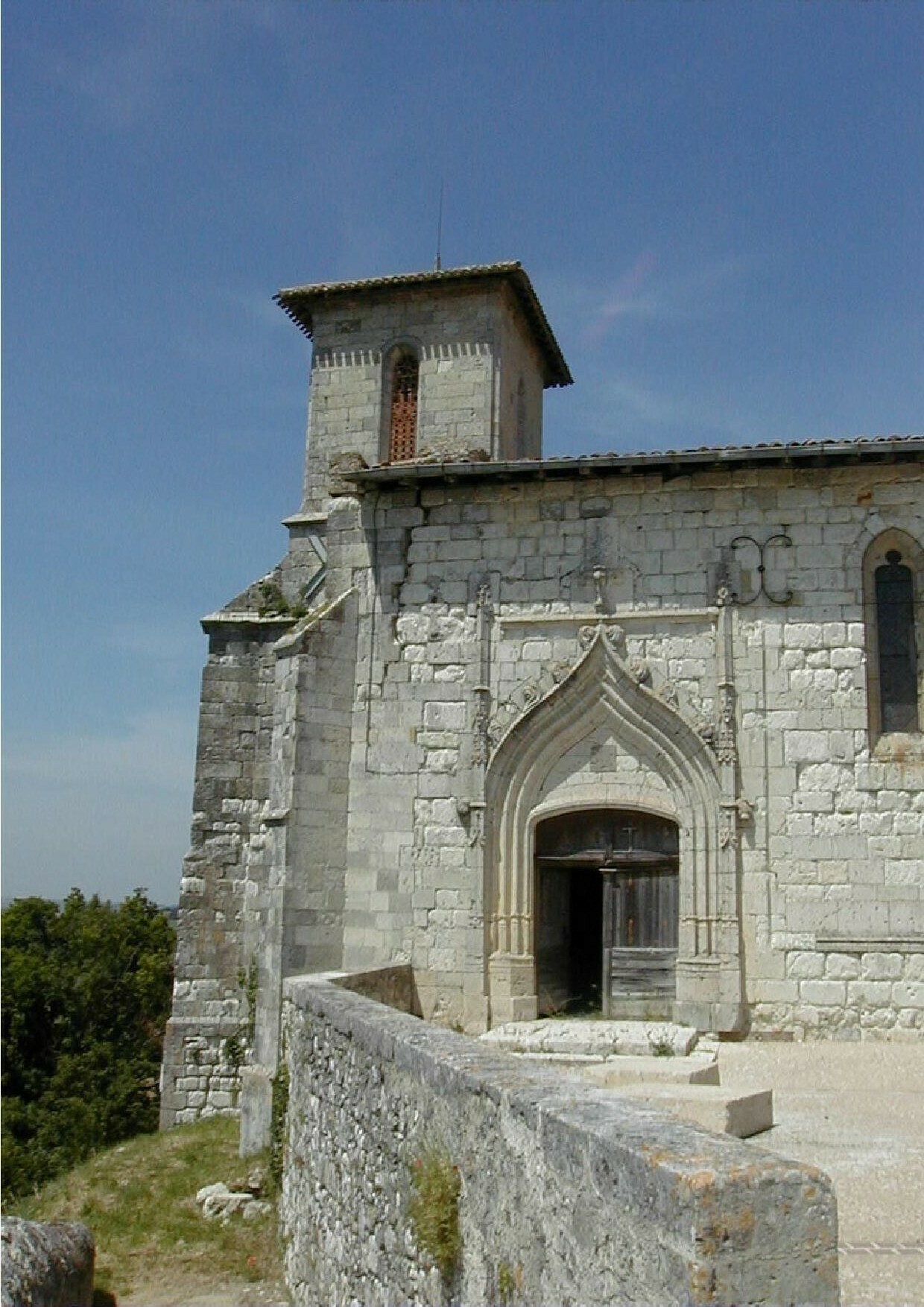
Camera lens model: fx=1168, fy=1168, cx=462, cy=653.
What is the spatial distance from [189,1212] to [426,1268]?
4986 mm

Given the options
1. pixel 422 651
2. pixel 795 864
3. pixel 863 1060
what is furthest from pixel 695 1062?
pixel 422 651

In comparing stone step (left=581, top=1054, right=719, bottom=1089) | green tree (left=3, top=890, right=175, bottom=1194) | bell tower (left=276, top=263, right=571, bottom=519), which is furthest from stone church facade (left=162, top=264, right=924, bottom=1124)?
green tree (left=3, top=890, right=175, bottom=1194)

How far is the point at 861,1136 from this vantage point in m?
7.04

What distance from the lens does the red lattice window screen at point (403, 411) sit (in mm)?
18078

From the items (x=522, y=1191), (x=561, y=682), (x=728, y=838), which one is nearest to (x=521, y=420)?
(x=561, y=682)

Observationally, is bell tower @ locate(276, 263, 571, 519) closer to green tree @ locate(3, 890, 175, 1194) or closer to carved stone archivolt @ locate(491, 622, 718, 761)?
carved stone archivolt @ locate(491, 622, 718, 761)

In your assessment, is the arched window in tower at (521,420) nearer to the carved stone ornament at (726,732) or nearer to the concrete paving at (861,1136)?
the carved stone ornament at (726,732)

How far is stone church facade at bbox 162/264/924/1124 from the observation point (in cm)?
1055

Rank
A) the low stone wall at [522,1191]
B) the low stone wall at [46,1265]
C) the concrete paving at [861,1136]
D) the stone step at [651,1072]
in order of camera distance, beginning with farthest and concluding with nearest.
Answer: the stone step at [651,1072]
the low stone wall at [46,1265]
the concrete paving at [861,1136]
the low stone wall at [522,1191]

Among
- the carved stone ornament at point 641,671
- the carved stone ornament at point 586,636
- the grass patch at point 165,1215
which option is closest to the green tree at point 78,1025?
the grass patch at point 165,1215

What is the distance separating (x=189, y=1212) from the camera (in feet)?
30.6

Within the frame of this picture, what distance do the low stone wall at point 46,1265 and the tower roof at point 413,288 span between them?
14.0m

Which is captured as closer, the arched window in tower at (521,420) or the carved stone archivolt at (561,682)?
the carved stone archivolt at (561,682)

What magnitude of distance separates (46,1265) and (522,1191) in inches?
159
